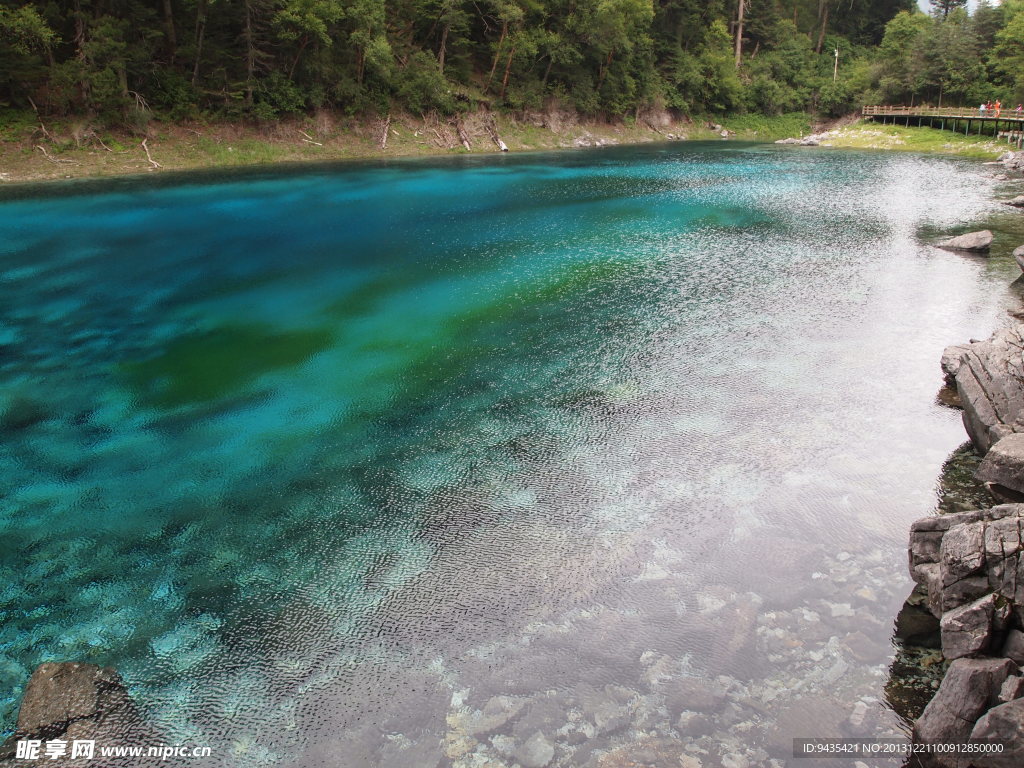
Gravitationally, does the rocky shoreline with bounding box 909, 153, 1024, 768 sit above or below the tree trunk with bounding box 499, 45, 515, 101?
below

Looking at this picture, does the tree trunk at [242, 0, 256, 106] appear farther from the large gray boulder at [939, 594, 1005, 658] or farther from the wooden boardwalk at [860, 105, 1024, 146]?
the wooden boardwalk at [860, 105, 1024, 146]

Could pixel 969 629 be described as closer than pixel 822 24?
Yes

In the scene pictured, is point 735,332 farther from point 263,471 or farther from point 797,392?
point 263,471

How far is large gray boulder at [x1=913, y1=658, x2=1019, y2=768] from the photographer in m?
5.61

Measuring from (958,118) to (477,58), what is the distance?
145ft

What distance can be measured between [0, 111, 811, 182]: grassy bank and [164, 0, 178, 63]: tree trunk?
17.9 feet

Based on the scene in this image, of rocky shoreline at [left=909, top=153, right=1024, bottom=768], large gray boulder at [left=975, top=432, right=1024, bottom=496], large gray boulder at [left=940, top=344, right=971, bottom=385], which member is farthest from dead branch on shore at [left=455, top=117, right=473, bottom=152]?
rocky shoreline at [left=909, top=153, right=1024, bottom=768]

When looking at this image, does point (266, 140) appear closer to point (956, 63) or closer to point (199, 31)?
point (199, 31)

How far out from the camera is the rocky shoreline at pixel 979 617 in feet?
17.7

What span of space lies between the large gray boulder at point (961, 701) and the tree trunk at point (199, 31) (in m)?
52.7

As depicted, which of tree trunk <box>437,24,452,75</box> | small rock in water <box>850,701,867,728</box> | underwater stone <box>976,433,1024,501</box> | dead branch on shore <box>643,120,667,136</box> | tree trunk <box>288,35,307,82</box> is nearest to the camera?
small rock in water <box>850,701,867,728</box>

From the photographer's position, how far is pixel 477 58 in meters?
64.2

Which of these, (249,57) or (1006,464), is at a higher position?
(249,57)

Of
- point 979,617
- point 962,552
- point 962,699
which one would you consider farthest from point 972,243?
point 962,699
